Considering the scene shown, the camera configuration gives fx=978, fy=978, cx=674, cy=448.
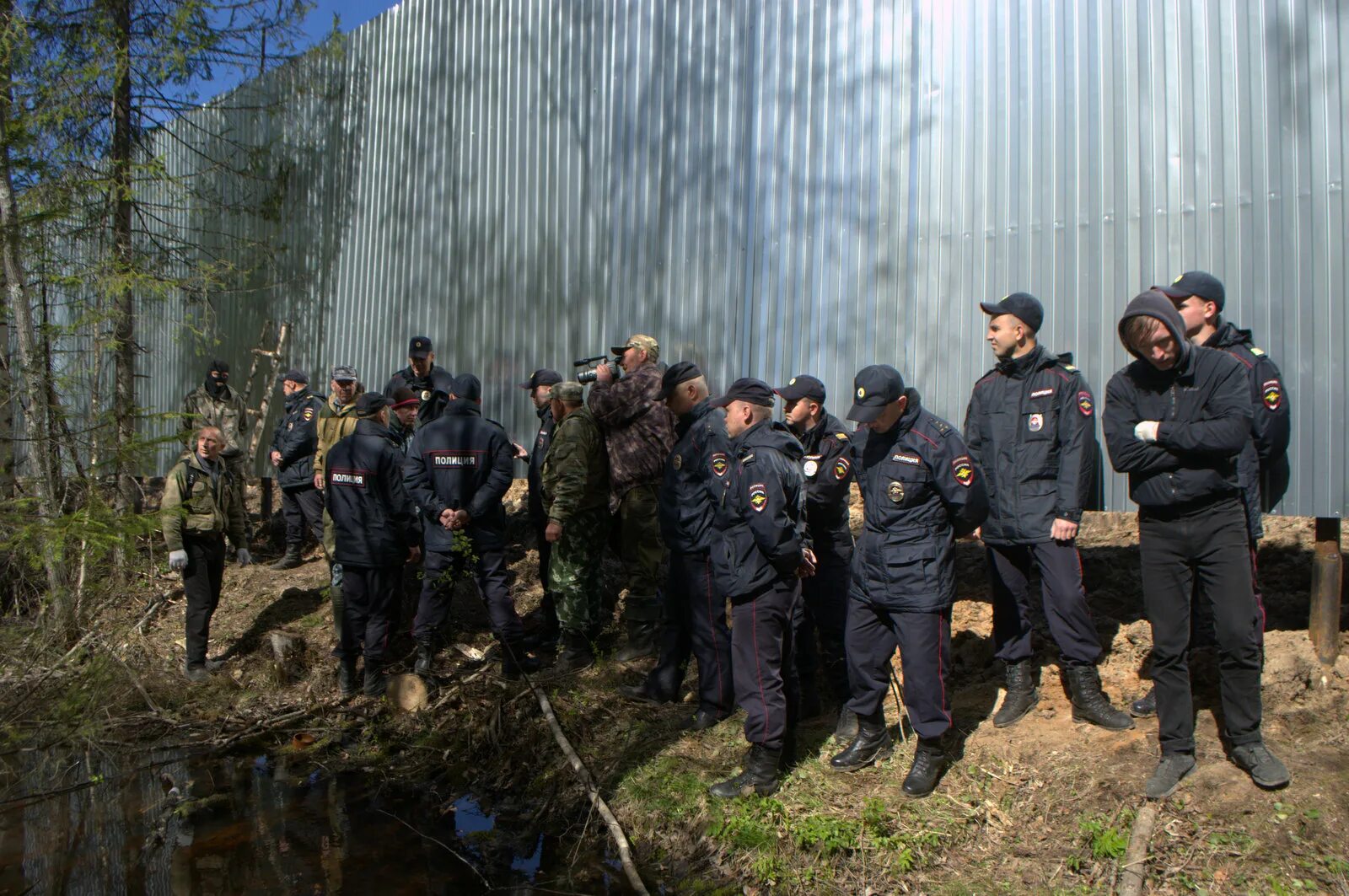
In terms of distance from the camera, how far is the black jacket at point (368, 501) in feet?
22.6

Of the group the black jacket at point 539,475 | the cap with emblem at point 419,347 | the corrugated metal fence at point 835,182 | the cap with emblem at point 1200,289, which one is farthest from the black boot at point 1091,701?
the cap with emblem at point 419,347

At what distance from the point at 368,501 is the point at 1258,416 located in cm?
546

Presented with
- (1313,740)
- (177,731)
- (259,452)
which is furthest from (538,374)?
(259,452)

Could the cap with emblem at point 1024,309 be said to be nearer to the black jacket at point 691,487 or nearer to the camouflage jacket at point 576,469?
the black jacket at point 691,487

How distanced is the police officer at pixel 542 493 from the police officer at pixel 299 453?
275 cm

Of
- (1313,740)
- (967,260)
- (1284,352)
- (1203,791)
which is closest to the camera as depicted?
(1203,791)

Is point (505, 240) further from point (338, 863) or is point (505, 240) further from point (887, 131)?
point (338, 863)

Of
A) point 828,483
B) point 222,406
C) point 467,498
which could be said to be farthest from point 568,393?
point 222,406

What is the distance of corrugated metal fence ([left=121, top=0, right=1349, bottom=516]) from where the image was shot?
17.1ft

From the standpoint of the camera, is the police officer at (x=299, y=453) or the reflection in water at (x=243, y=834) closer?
the reflection in water at (x=243, y=834)

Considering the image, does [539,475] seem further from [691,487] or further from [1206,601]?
[1206,601]

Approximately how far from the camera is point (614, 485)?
22.1 ft

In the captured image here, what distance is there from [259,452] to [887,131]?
30.5 ft


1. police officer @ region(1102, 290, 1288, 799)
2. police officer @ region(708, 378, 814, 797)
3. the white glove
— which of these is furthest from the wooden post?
police officer @ region(708, 378, 814, 797)
